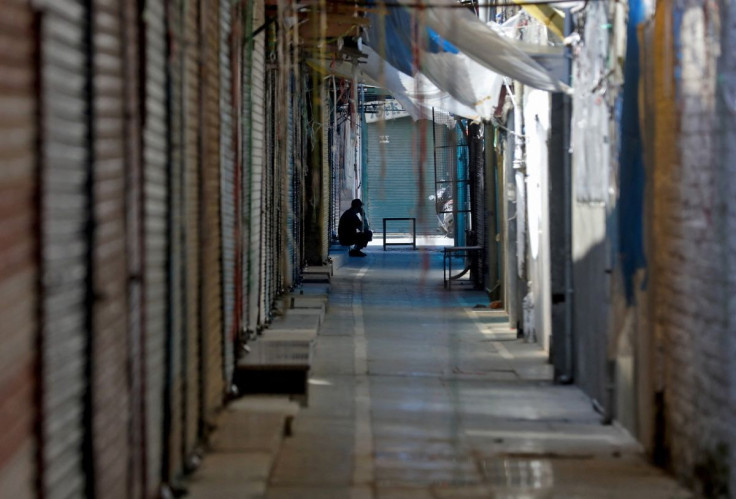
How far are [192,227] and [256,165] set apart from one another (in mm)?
4467

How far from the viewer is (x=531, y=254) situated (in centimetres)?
1314

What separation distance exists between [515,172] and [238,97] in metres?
5.72

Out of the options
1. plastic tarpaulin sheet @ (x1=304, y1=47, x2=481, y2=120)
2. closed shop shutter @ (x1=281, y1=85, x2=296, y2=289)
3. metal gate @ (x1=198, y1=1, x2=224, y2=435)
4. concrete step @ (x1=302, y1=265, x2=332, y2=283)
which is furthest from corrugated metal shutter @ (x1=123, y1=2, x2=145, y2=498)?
concrete step @ (x1=302, y1=265, x2=332, y2=283)

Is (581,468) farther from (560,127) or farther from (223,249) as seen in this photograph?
(560,127)

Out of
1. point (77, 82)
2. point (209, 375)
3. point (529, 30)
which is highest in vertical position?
point (529, 30)

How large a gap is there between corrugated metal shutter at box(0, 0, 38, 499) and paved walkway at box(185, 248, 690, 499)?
88.6 inches

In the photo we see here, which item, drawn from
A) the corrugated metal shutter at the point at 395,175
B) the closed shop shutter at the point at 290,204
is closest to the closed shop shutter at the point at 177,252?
the closed shop shutter at the point at 290,204

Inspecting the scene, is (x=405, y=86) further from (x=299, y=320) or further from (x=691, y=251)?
(x=691, y=251)

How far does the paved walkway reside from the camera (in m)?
6.48

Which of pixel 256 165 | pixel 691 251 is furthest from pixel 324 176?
A: pixel 691 251

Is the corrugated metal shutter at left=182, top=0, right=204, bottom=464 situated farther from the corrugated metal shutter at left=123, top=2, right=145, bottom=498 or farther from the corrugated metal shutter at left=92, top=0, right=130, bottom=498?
the corrugated metal shutter at left=92, top=0, right=130, bottom=498

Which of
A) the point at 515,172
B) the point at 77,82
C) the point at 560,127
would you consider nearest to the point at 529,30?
the point at 515,172

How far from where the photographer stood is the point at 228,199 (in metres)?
8.67

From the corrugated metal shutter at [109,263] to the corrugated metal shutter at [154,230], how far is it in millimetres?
380
